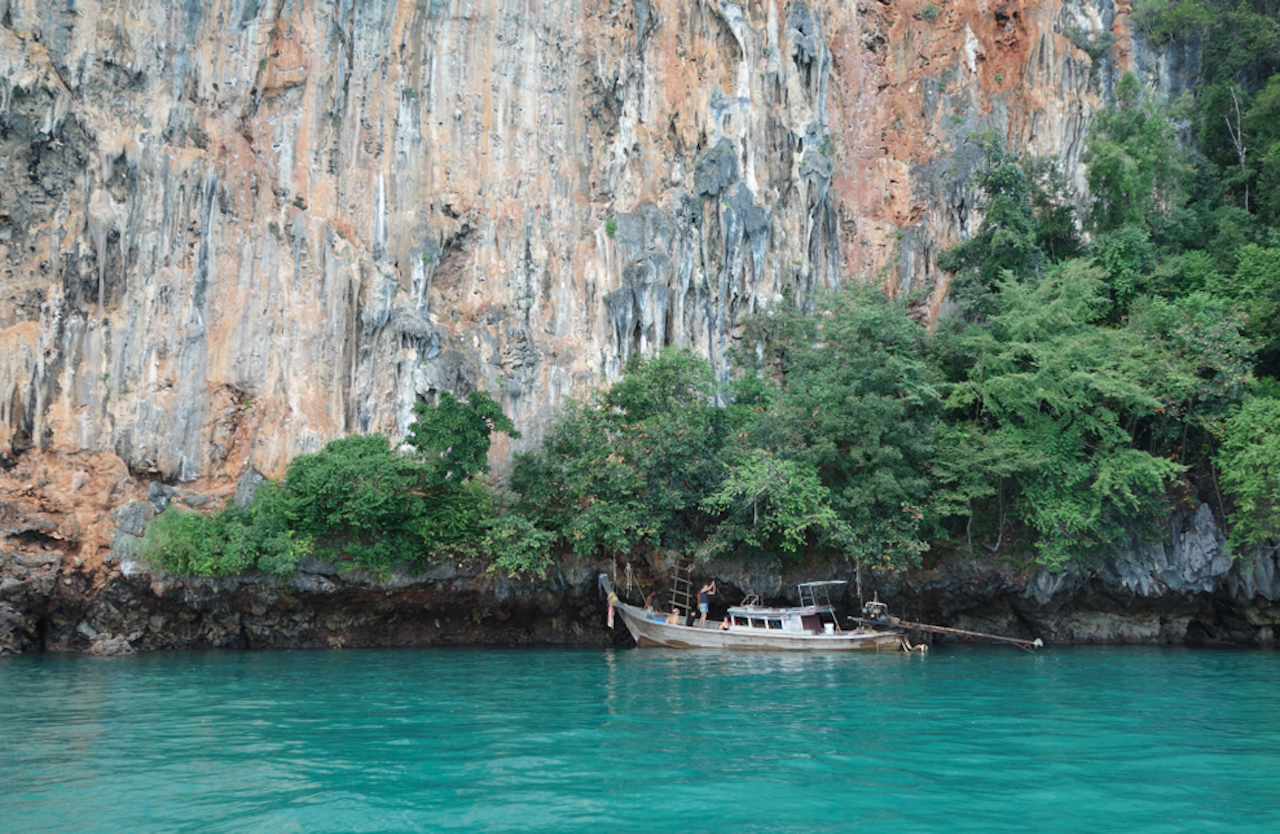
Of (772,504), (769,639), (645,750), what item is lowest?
(645,750)

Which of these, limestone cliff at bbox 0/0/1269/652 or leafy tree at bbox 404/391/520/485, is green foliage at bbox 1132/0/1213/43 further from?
leafy tree at bbox 404/391/520/485

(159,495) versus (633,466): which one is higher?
(633,466)

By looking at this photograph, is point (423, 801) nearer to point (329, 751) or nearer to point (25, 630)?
point (329, 751)

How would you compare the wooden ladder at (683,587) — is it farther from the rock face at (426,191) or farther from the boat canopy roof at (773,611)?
the rock face at (426,191)

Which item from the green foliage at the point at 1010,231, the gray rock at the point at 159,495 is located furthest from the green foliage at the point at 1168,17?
the gray rock at the point at 159,495

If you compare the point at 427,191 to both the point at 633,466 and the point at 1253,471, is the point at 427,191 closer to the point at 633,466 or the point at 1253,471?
the point at 633,466

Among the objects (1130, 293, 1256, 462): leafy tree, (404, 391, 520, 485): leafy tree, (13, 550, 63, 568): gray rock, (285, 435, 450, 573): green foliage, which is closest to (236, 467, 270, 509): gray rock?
(285, 435, 450, 573): green foliage

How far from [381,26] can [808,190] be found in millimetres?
16115

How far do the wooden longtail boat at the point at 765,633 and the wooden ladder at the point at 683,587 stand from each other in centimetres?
106

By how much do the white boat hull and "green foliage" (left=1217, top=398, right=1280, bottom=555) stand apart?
858 centimetres

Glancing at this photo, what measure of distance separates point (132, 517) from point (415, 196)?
1301 centimetres

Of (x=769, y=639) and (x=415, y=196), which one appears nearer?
(x=769, y=639)

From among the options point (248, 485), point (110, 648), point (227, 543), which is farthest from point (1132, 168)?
point (110, 648)

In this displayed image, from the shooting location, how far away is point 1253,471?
20.4 meters
